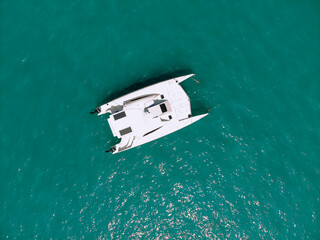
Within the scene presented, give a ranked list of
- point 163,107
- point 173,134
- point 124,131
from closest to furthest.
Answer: point 163,107 < point 124,131 < point 173,134

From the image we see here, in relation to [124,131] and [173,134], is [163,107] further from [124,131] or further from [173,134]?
[124,131]

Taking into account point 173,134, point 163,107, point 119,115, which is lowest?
point 173,134

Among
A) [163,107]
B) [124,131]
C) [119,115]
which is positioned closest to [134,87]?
[119,115]

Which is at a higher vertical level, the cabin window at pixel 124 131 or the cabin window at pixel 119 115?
the cabin window at pixel 119 115

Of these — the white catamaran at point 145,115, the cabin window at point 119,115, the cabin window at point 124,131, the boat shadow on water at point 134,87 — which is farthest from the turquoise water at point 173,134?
the cabin window at point 124,131

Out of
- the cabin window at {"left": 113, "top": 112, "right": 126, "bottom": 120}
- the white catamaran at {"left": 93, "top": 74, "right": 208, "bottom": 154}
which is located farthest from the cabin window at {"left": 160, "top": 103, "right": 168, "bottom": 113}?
the cabin window at {"left": 113, "top": 112, "right": 126, "bottom": 120}

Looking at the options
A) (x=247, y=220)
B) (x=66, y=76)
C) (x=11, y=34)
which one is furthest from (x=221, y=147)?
(x=11, y=34)

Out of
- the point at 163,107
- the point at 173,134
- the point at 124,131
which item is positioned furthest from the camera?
the point at 173,134

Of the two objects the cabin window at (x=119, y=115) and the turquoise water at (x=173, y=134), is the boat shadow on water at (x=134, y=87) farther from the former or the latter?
the cabin window at (x=119, y=115)
